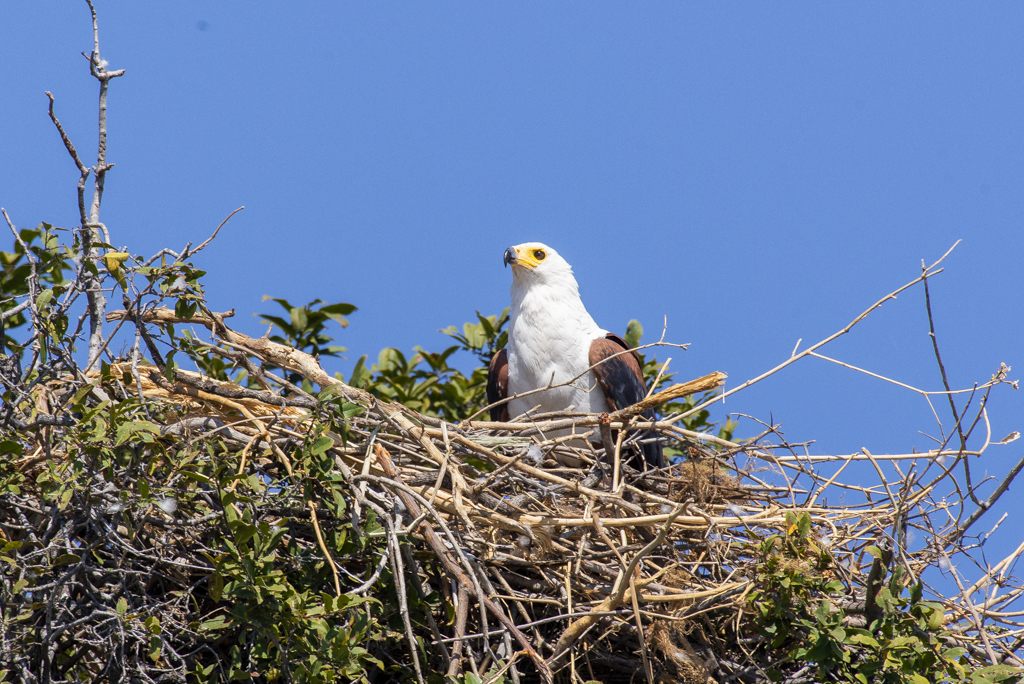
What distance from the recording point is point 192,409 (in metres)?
4.47

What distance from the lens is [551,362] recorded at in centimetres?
594

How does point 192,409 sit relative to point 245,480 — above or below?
above

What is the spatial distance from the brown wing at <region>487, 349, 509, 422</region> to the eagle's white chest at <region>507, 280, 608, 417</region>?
31 mm

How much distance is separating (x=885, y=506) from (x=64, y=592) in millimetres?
2876

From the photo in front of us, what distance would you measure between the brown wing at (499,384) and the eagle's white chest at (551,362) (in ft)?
0.10

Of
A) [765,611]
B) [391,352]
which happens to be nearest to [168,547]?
[765,611]

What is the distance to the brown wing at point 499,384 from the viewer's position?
599cm

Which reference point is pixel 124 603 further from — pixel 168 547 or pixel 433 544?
pixel 433 544

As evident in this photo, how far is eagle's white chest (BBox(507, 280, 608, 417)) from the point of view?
5898mm

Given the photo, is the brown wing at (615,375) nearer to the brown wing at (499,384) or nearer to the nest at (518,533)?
the brown wing at (499,384)

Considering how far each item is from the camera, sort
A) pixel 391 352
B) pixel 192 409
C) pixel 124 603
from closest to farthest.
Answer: pixel 124 603, pixel 192 409, pixel 391 352

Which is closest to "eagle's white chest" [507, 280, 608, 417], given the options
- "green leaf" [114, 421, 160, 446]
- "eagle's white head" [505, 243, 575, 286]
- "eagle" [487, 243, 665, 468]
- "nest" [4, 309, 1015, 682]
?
"eagle" [487, 243, 665, 468]

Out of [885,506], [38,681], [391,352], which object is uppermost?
[391,352]

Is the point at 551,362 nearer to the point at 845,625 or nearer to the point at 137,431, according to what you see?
the point at 845,625
